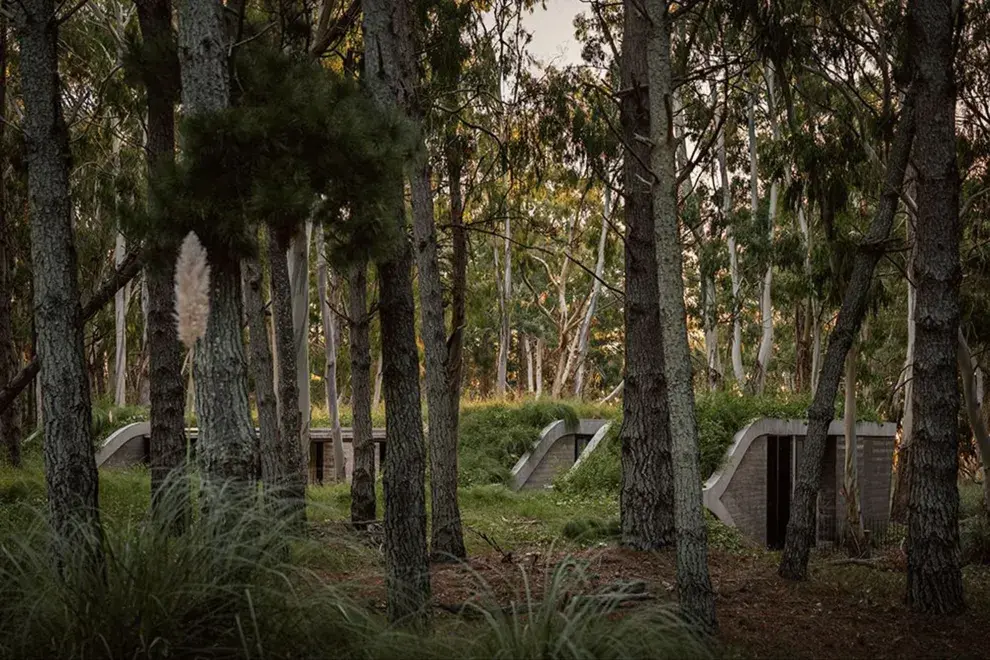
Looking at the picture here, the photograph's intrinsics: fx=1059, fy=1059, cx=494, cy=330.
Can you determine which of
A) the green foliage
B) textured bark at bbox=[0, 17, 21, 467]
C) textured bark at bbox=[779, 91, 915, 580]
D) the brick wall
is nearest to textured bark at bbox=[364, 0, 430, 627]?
textured bark at bbox=[779, 91, 915, 580]

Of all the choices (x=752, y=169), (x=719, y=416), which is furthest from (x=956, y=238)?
(x=752, y=169)

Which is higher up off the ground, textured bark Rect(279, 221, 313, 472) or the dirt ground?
textured bark Rect(279, 221, 313, 472)

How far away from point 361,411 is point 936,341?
511cm

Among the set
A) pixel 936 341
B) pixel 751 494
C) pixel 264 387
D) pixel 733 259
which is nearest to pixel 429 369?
pixel 264 387

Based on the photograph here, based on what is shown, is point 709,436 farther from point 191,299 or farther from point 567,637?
point 191,299

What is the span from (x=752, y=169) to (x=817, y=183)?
10.2 m

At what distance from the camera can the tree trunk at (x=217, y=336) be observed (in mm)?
4945

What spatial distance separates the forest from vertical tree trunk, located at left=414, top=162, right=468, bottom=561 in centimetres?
2

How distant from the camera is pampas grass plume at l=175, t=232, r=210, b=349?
406cm

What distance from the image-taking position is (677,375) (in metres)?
5.66

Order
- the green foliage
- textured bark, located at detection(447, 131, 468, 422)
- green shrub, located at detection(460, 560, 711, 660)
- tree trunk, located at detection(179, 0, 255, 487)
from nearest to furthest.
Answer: green shrub, located at detection(460, 560, 711, 660)
tree trunk, located at detection(179, 0, 255, 487)
textured bark, located at detection(447, 131, 468, 422)
the green foliage

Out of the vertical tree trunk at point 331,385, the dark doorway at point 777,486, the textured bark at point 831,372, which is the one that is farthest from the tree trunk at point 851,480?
the vertical tree trunk at point 331,385

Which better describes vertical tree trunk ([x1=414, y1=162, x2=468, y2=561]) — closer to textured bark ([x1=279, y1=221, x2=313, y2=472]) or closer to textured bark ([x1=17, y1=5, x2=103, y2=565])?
textured bark ([x1=279, y1=221, x2=313, y2=472])

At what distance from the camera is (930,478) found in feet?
24.8
